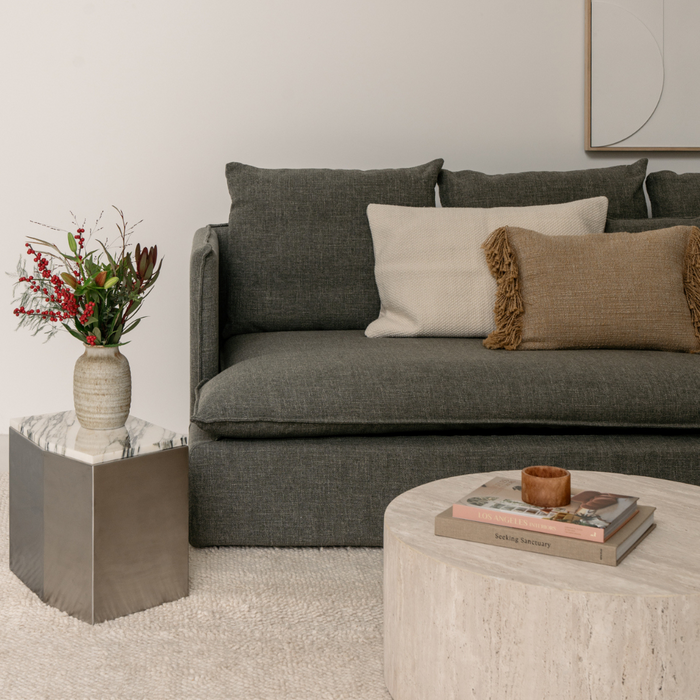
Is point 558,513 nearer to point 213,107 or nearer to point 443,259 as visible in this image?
point 443,259

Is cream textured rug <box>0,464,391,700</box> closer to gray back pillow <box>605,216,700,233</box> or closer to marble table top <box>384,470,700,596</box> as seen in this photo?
marble table top <box>384,470,700,596</box>

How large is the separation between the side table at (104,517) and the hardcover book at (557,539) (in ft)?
2.12

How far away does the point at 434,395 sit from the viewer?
5.62 feet

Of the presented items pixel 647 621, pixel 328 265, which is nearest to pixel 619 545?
pixel 647 621

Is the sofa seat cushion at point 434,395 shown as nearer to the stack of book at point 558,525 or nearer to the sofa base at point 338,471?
the sofa base at point 338,471

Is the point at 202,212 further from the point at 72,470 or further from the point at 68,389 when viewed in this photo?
the point at 72,470

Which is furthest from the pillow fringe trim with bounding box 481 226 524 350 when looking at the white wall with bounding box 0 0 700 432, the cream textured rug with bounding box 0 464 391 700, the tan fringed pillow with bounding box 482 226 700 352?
the white wall with bounding box 0 0 700 432

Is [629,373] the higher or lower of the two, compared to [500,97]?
lower

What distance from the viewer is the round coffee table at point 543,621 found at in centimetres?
91

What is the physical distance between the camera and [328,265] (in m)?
2.37

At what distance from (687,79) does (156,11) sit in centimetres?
205

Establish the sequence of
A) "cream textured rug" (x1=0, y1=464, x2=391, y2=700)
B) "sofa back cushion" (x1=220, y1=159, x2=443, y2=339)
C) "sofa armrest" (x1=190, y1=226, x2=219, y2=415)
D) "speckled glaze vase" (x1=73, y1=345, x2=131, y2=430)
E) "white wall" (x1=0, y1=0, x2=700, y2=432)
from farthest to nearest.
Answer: "white wall" (x1=0, y1=0, x2=700, y2=432), "sofa back cushion" (x1=220, y1=159, x2=443, y2=339), "sofa armrest" (x1=190, y1=226, x2=219, y2=415), "speckled glaze vase" (x1=73, y1=345, x2=131, y2=430), "cream textured rug" (x1=0, y1=464, x2=391, y2=700)

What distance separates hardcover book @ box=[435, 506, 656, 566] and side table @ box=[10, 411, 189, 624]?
2.12 ft

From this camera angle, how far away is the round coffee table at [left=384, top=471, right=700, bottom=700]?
91 cm
